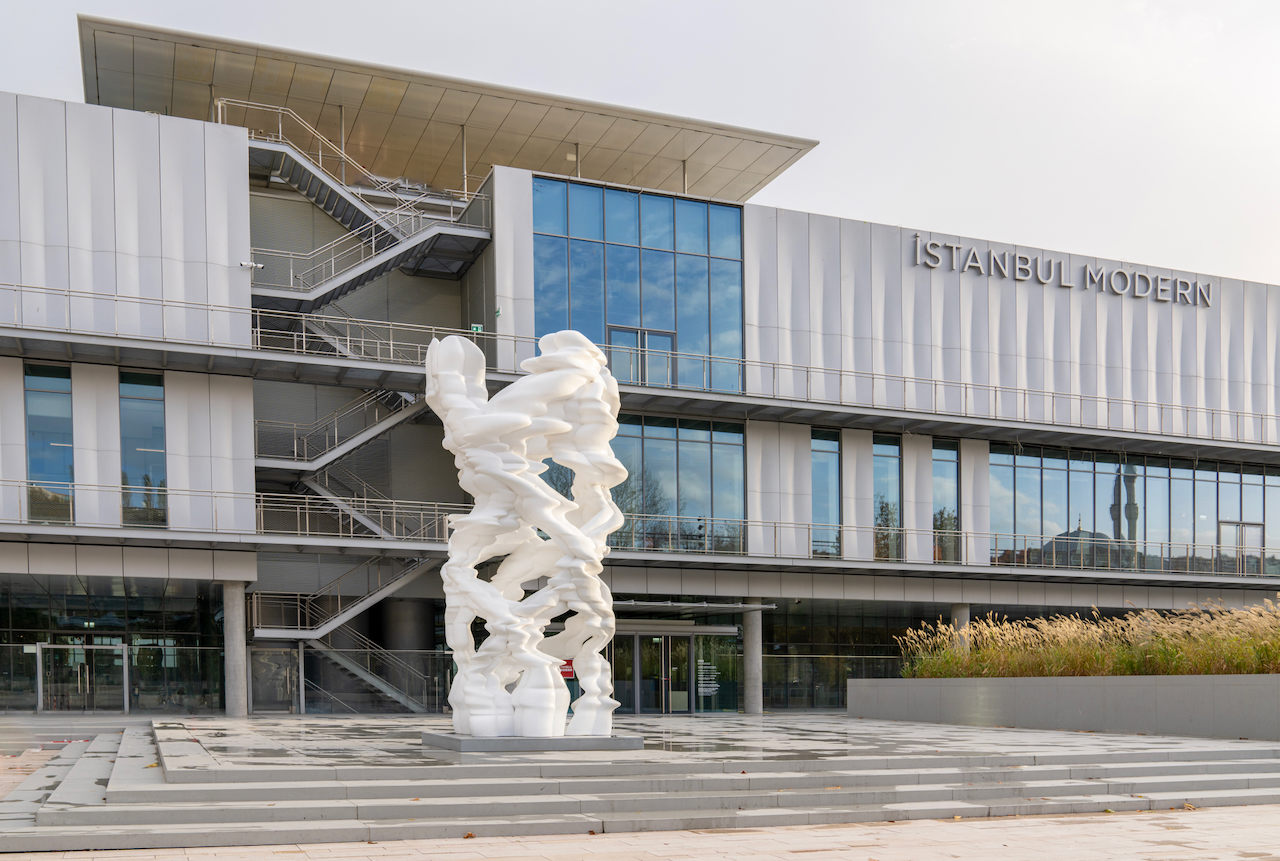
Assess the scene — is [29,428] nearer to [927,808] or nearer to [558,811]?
[558,811]

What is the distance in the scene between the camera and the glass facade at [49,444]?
23656 mm

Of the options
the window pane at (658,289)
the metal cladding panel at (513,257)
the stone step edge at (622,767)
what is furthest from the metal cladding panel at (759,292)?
the stone step edge at (622,767)

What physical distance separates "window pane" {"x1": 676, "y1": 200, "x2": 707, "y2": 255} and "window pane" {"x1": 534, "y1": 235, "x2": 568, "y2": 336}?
3.06 m

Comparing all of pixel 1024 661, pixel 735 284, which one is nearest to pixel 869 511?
pixel 735 284

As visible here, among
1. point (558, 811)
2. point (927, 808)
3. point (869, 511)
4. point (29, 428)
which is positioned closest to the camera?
point (558, 811)

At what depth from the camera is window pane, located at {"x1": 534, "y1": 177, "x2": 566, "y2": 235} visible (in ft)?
92.3

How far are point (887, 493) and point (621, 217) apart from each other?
381 inches

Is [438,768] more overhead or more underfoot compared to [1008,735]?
more overhead

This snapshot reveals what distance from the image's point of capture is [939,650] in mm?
24281

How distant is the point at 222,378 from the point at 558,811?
17.5m

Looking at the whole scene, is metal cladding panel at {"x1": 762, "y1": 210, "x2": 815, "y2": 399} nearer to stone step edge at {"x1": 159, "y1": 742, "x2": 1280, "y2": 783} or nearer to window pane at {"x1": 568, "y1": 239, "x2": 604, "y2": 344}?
window pane at {"x1": 568, "y1": 239, "x2": 604, "y2": 344}

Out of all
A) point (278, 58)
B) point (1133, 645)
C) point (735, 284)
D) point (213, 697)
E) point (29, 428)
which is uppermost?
point (278, 58)

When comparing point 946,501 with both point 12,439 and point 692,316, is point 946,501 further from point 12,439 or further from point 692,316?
point 12,439

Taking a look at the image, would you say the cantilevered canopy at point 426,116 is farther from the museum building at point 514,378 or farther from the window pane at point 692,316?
the window pane at point 692,316
